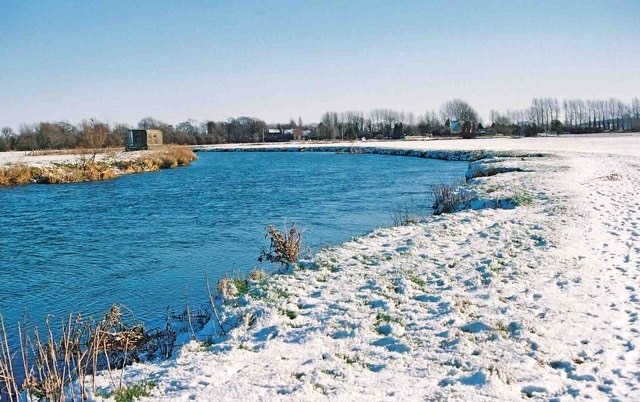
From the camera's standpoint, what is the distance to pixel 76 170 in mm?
37656

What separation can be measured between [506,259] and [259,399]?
19.6ft

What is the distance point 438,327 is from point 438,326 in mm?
29

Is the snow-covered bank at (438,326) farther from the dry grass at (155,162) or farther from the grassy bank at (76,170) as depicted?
the dry grass at (155,162)

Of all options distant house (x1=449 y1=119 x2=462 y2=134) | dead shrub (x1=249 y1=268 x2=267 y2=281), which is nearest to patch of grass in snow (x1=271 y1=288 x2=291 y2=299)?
dead shrub (x1=249 y1=268 x2=267 y2=281)

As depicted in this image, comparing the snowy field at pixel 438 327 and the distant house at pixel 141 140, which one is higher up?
the distant house at pixel 141 140

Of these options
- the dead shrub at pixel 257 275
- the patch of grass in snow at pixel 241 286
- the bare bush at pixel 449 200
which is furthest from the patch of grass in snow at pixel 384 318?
the bare bush at pixel 449 200

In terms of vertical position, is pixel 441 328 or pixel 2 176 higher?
pixel 2 176

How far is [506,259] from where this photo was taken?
9156 mm

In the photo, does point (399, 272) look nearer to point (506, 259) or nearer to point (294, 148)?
point (506, 259)

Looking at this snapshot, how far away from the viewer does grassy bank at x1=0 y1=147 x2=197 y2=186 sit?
3472 cm

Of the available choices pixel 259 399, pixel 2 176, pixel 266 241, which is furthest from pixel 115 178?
pixel 259 399

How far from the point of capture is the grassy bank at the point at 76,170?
34.7 m

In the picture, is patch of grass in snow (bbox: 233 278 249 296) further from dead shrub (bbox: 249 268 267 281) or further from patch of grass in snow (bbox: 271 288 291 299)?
patch of grass in snow (bbox: 271 288 291 299)

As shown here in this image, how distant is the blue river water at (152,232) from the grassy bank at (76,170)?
5.56 metres
